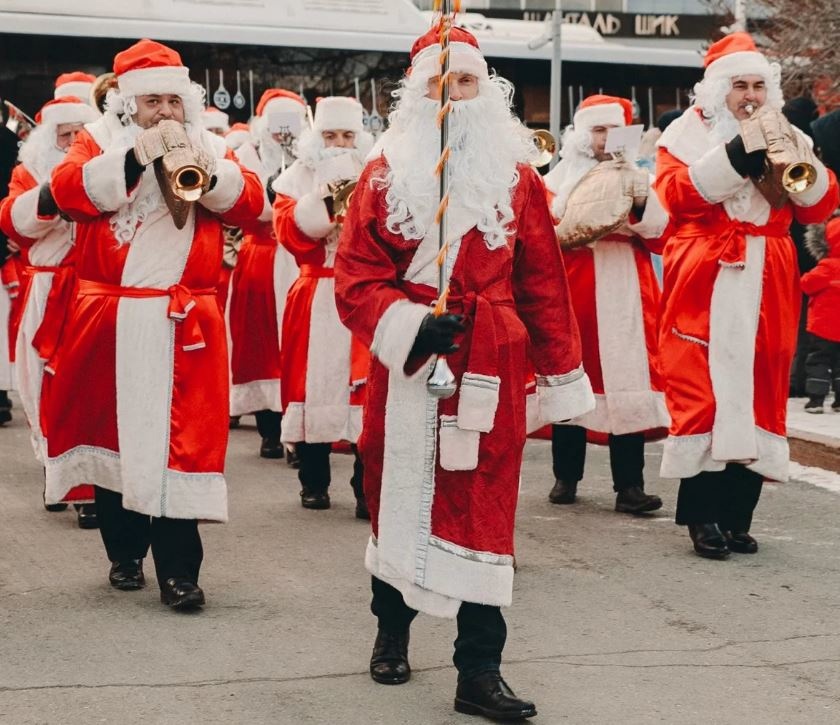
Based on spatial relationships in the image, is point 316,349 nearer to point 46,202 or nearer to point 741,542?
point 46,202

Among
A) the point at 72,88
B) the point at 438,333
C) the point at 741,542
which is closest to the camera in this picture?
the point at 438,333

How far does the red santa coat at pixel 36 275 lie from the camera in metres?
7.56

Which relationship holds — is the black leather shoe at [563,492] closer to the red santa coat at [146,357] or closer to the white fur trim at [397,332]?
the red santa coat at [146,357]

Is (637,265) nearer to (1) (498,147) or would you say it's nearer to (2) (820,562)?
(2) (820,562)

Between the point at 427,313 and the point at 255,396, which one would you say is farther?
the point at 255,396

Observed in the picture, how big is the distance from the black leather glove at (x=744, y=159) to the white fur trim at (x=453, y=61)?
1996 mm

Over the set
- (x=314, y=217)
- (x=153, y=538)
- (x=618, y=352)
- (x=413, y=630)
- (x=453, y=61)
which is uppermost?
(x=453, y=61)

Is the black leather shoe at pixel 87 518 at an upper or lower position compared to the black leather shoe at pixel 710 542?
lower

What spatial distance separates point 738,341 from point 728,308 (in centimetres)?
15

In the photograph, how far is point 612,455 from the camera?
8008 mm

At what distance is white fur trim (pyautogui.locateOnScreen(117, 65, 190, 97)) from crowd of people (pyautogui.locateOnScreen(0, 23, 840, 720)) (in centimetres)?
1

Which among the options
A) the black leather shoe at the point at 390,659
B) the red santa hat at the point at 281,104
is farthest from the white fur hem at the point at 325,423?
the black leather shoe at the point at 390,659

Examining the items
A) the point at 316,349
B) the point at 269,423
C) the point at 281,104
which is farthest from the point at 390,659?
the point at 281,104

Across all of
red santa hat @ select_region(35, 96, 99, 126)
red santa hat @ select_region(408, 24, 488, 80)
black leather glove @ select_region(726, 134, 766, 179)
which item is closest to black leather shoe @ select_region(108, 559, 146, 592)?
red santa hat @ select_region(408, 24, 488, 80)
